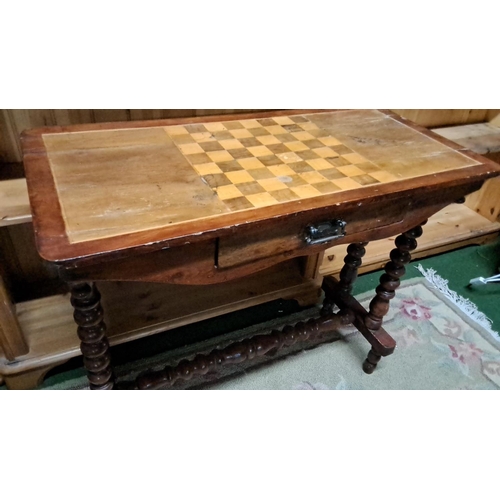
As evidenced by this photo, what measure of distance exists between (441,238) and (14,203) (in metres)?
1.75

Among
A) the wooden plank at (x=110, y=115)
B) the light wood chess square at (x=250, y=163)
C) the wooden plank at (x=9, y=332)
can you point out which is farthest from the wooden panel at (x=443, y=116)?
the wooden plank at (x=9, y=332)

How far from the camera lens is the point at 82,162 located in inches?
36.2

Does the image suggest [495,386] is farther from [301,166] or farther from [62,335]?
[62,335]

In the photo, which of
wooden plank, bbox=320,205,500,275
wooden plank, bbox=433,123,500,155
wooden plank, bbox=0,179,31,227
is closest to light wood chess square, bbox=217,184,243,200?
wooden plank, bbox=0,179,31,227

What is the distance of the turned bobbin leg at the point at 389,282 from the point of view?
125 cm

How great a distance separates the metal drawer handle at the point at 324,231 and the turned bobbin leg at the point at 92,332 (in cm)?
45

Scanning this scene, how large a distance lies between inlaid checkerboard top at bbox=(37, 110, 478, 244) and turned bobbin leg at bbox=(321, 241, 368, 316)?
41 cm

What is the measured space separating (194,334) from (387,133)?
0.91 metres

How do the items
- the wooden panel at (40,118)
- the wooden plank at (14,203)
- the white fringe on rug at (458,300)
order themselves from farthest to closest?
1. the white fringe on rug at (458,300)
2. the wooden panel at (40,118)
3. the wooden plank at (14,203)

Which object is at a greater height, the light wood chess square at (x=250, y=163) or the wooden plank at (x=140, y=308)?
the light wood chess square at (x=250, y=163)

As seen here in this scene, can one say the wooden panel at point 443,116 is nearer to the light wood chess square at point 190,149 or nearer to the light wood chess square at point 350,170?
the light wood chess square at point 350,170

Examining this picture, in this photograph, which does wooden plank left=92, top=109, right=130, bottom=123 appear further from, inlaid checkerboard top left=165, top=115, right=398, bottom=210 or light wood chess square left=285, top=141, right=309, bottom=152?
light wood chess square left=285, top=141, right=309, bottom=152

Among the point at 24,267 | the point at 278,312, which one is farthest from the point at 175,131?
the point at 278,312

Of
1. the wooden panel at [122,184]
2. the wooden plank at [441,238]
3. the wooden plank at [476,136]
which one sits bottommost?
the wooden plank at [441,238]
